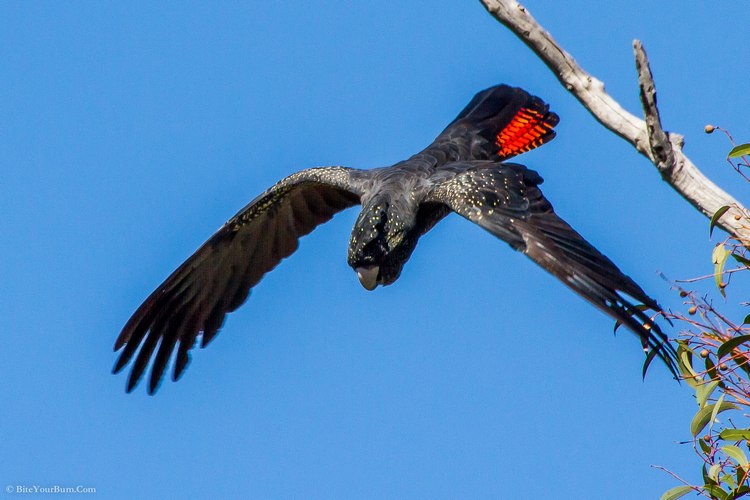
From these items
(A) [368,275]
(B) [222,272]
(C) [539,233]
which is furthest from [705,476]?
(B) [222,272]

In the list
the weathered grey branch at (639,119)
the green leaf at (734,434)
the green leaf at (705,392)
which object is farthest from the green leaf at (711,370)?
the weathered grey branch at (639,119)

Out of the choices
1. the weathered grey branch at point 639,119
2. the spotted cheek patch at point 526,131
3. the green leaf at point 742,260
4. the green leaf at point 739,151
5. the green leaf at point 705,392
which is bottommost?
the green leaf at point 705,392

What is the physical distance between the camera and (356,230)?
718cm

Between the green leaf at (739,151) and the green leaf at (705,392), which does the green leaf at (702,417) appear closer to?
the green leaf at (705,392)

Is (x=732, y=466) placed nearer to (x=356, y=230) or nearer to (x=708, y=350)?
(x=708, y=350)

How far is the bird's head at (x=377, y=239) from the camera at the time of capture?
23.3ft

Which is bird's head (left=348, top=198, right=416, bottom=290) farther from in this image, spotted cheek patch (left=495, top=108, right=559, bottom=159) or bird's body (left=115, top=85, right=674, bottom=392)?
spotted cheek patch (left=495, top=108, right=559, bottom=159)

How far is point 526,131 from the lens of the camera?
8680mm

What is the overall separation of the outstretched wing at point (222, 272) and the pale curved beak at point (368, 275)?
1168 mm

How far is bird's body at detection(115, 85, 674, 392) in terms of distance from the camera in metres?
6.41

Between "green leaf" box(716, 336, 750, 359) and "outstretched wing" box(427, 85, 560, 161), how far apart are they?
13.7 feet

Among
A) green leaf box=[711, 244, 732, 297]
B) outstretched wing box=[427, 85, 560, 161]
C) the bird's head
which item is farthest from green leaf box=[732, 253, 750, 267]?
outstretched wing box=[427, 85, 560, 161]

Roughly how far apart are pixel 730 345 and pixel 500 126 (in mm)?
4478

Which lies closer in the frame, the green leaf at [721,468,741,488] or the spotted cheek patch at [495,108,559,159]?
the green leaf at [721,468,741,488]
